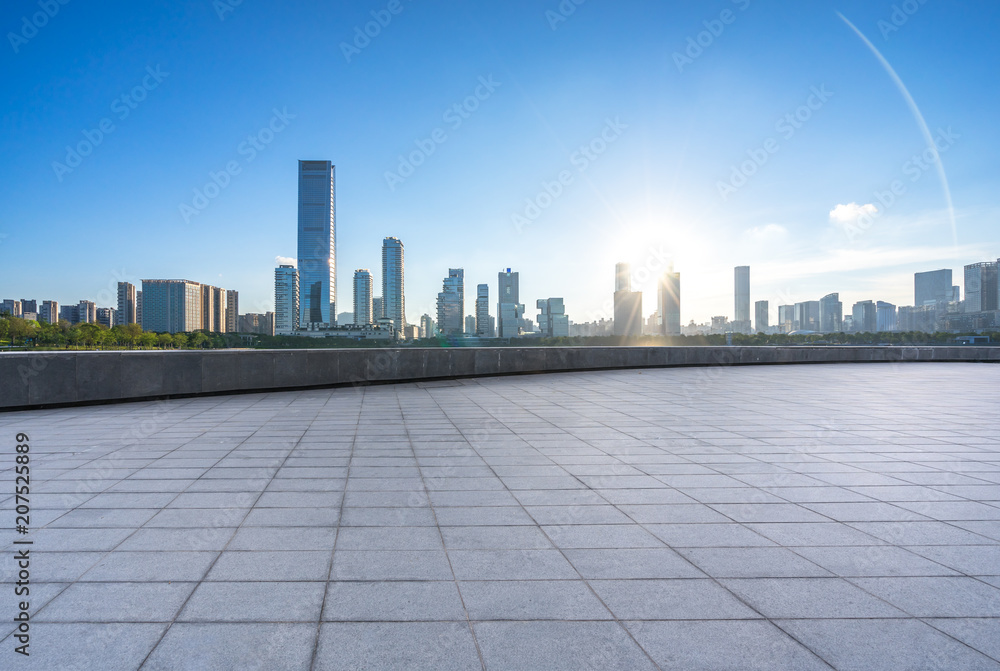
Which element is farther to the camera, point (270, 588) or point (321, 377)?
point (321, 377)

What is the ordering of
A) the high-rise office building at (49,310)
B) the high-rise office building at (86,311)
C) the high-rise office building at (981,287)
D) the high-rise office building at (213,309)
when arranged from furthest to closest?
the high-rise office building at (213,309)
the high-rise office building at (86,311)
the high-rise office building at (49,310)
the high-rise office building at (981,287)

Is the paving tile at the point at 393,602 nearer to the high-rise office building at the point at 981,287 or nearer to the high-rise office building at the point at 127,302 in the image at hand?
the high-rise office building at the point at 981,287

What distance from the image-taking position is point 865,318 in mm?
91750

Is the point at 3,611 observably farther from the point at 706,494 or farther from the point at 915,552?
→ the point at 915,552

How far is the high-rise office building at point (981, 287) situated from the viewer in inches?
2913

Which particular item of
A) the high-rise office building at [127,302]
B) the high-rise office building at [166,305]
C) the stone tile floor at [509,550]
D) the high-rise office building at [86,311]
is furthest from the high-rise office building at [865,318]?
the high-rise office building at [86,311]

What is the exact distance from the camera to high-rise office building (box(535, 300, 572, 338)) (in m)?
82.4

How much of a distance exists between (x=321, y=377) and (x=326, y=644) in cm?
1212

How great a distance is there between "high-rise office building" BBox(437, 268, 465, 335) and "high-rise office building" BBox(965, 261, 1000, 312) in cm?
8750

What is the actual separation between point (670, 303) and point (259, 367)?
3206 inches

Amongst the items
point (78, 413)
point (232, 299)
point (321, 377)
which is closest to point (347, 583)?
point (78, 413)

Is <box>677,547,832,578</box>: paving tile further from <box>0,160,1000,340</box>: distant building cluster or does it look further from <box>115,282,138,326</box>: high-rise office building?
<box>115,282,138,326</box>: high-rise office building

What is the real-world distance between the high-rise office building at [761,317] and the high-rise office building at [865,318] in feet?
52.8

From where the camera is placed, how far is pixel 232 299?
18762 cm
